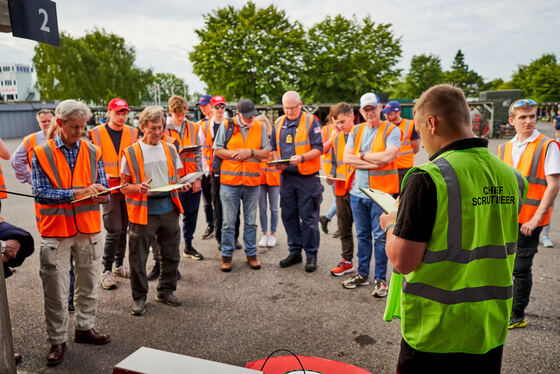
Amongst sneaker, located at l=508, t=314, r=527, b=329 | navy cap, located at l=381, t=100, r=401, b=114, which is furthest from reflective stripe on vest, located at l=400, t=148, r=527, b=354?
navy cap, located at l=381, t=100, r=401, b=114

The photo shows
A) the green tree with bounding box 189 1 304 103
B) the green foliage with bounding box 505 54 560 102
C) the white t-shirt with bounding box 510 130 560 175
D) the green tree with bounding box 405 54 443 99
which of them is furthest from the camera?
the green tree with bounding box 405 54 443 99

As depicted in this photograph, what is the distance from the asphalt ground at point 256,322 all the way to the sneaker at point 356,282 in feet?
0.23

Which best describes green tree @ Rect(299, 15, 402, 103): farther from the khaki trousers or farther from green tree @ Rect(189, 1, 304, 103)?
the khaki trousers

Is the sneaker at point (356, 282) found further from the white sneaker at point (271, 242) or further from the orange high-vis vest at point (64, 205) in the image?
the orange high-vis vest at point (64, 205)

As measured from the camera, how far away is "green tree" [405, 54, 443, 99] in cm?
6631

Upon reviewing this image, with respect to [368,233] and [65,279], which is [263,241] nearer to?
[368,233]

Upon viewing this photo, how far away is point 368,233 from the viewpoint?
4816 millimetres

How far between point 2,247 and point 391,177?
3905mm

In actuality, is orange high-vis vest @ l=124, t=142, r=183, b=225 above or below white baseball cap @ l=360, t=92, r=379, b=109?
below

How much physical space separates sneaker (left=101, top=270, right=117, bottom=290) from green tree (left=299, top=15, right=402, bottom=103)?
105 feet

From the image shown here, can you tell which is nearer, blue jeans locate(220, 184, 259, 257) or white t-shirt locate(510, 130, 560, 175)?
white t-shirt locate(510, 130, 560, 175)

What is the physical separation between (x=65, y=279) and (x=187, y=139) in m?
3.23

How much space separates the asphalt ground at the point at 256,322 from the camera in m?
3.44

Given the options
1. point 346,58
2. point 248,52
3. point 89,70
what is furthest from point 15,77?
point 346,58
